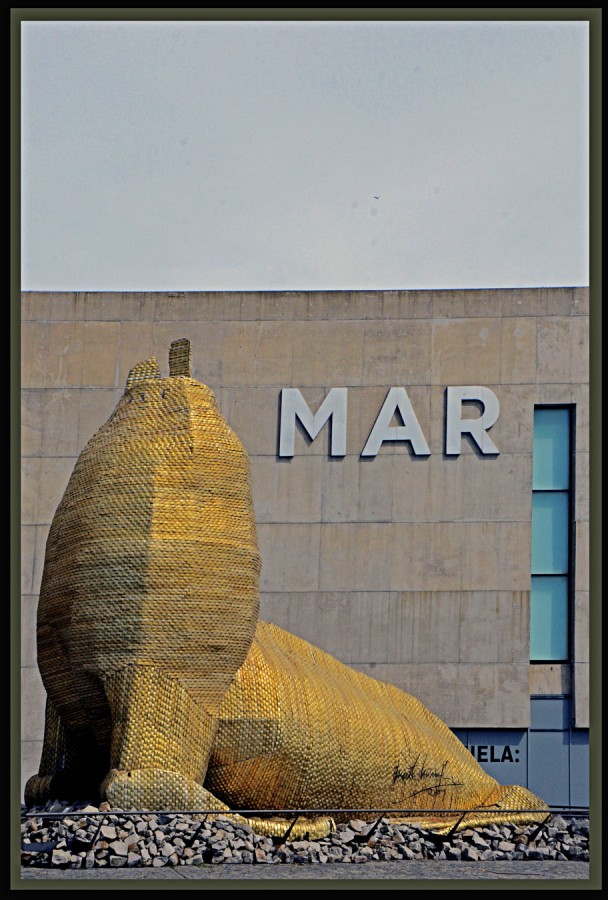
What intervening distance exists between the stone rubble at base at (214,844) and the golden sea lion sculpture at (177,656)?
0.39 metres

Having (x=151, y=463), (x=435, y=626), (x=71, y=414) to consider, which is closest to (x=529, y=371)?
(x=435, y=626)

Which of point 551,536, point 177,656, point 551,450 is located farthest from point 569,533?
point 177,656

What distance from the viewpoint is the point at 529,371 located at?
96.3 ft

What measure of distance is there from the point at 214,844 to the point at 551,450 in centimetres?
1548

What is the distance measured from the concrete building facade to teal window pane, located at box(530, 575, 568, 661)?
3 cm

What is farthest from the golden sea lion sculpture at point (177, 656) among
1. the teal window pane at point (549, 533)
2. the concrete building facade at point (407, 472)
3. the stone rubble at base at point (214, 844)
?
the teal window pane at point (549, 533)

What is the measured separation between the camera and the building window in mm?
28547

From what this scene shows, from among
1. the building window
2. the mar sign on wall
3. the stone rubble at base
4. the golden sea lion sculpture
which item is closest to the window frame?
the building window

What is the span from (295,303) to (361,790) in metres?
13.3

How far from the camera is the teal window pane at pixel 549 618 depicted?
28.5 m

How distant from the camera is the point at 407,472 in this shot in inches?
1146

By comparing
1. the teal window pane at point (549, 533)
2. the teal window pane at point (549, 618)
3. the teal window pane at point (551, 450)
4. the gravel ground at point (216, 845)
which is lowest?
the gravel ground at point (216, 845)
